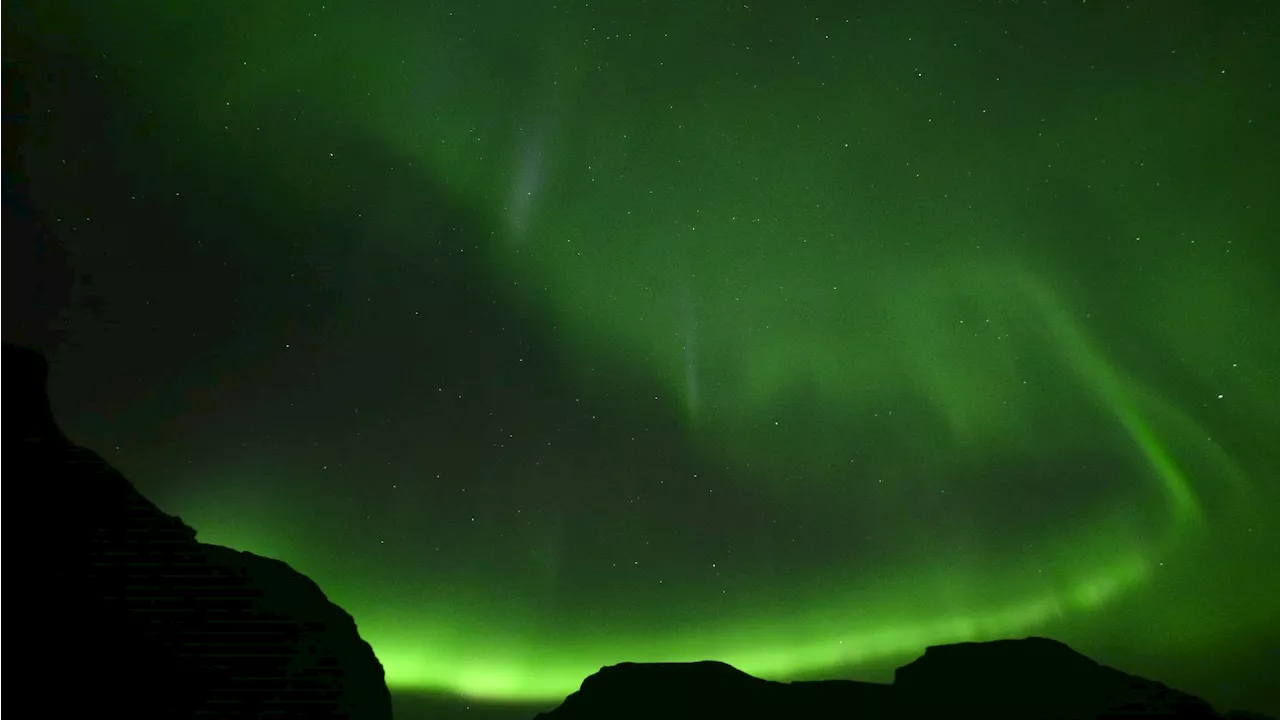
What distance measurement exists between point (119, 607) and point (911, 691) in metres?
22.0

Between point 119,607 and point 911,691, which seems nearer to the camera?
point 119,607

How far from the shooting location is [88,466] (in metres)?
13.0

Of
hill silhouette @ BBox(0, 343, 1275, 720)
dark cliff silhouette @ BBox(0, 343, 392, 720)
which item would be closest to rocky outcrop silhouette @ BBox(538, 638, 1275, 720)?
hill silhouette @ BBox(0, 343, 1275, 720)

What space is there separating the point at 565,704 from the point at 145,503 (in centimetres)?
1382

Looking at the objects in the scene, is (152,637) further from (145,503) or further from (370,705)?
(370,705)

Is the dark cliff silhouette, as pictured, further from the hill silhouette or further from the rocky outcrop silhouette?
the rocky outcrop silhouette

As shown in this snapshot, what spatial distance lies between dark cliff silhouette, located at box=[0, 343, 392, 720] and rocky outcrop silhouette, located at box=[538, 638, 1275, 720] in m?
9.33

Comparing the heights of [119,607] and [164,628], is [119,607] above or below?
above

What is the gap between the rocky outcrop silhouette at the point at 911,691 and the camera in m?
20.0

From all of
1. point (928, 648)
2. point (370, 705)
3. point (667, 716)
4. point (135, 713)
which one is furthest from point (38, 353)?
point (928, 648)

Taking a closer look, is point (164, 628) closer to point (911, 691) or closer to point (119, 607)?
point (119, 607)

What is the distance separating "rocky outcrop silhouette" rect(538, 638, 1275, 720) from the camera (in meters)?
20.0

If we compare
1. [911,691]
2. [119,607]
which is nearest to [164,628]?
[119,607]

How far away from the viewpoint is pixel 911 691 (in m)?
21.7
